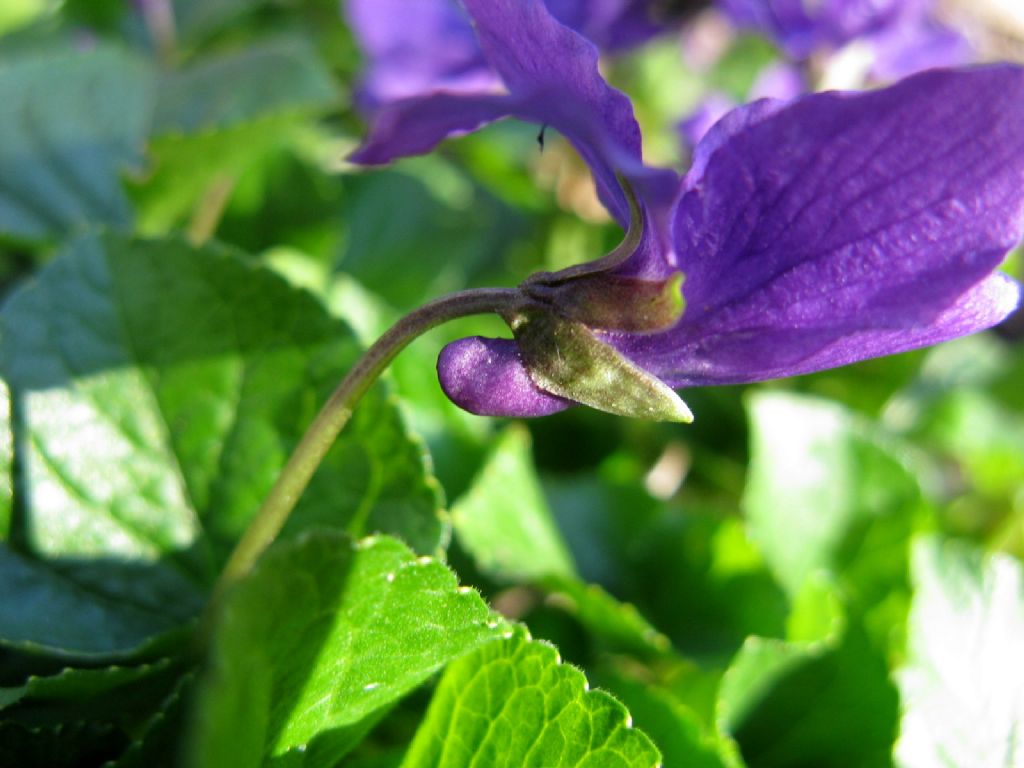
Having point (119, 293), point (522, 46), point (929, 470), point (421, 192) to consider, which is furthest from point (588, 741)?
point (929, 470)

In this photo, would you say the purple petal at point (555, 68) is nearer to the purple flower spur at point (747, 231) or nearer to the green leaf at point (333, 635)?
the purple flower spur at point (747, 231)

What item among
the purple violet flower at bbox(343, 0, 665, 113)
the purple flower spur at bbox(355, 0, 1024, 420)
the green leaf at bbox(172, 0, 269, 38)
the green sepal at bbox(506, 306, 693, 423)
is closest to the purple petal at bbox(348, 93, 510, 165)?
the purple flower spur at bbox(355, 0, 1024, 420)

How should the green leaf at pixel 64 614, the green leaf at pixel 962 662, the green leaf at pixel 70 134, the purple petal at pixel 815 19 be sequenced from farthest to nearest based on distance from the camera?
1. the purple petal at pixel 815 19
2. the green leaf at pixel 70 134
3. the green leaf at pixel 962 662
4. the green leaf at pixel 64 614

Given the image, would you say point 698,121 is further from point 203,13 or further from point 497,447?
point 203,13

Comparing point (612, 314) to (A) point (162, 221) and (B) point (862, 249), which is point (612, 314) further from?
(A) point (162, 221)

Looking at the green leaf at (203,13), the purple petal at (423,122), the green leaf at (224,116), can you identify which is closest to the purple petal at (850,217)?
the purple petal at (423,122)

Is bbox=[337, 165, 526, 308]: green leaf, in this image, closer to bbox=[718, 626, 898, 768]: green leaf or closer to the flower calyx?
bbox=[718, 626, 898, 768]: green leaf
